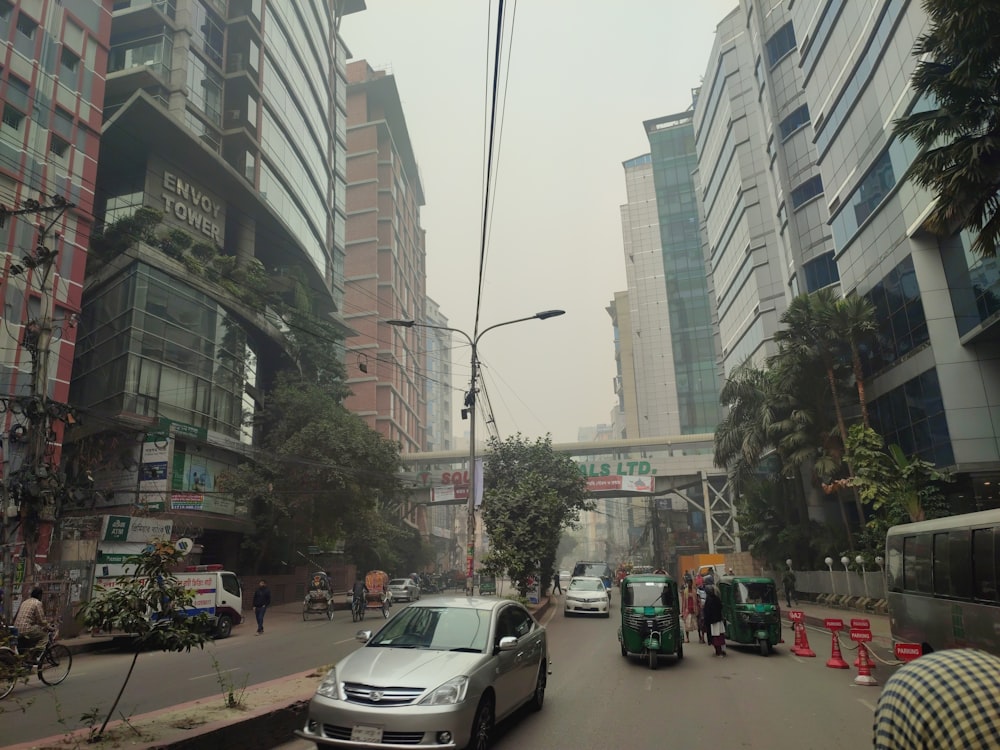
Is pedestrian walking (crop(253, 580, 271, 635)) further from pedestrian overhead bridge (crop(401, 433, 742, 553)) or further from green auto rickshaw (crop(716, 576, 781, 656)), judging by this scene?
pedestrian overhead bridge (crop(401, 433, 742, 553))

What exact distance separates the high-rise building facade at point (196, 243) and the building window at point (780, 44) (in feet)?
118

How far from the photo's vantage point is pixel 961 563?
986 centimetres

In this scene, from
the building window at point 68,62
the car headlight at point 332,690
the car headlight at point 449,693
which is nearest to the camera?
the car headlight at point 449,693

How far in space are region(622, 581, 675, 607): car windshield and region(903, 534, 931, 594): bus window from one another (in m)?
4.13

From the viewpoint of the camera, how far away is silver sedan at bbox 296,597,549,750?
5879 mm

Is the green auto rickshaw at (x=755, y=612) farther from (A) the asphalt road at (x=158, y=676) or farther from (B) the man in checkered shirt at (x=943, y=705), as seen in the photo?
(B) the man in checkered shirt at (x=943, y=705)

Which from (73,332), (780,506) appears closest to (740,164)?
(780,506)

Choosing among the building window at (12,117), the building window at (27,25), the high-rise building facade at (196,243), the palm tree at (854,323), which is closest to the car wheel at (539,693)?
the high-rise building facade at (196,243)

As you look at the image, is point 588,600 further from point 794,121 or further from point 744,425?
point 794,121

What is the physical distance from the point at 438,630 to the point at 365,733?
1.90m

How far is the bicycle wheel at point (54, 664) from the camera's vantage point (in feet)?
42.1

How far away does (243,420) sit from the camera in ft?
137

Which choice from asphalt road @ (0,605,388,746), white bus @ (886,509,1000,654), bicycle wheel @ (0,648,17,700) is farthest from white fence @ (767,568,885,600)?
bicycle wheel @ (0,648,17,700)

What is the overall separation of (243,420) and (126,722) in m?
37.2
